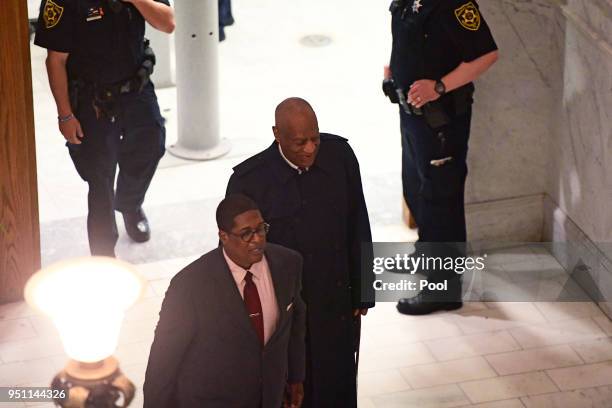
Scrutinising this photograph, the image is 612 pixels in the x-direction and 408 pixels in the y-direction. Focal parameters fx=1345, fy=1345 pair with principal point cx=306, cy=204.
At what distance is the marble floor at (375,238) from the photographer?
6574 mm

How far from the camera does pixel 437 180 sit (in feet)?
22.7

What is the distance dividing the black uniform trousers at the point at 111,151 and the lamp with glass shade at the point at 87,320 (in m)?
4.05

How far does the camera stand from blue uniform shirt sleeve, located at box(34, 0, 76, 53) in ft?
21.8

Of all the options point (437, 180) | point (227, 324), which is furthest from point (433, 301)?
point (227, 324)

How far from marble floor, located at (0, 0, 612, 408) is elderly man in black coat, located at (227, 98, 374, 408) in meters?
1.00

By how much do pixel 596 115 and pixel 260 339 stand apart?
9.87 feet

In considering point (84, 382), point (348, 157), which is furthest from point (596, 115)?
point (84, 382)

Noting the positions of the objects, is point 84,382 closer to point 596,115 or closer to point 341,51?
point 596,115

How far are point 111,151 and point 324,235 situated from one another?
7.38ft

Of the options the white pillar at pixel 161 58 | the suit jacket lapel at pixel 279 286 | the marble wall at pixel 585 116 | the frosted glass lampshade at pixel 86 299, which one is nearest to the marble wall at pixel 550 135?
the marble wall at pixel 585 116

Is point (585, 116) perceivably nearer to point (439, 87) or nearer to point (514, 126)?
point (514, 126)

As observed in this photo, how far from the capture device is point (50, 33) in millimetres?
6668

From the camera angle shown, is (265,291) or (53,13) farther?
(53,13)

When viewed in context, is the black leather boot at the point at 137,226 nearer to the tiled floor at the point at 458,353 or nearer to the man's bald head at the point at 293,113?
the tiled floor at the point at 458,353
